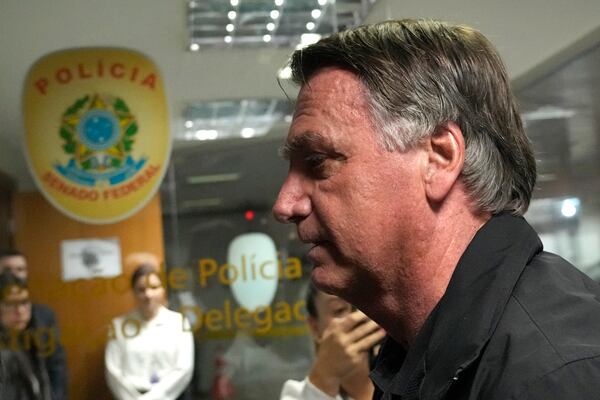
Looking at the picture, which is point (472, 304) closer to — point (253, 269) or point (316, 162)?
point (316, 162)

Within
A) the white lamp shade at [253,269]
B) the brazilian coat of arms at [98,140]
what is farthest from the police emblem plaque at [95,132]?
the white lamp shade at [253,269]

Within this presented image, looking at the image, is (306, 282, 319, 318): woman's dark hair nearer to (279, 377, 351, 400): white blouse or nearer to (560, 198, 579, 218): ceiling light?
(279, 377, 351, 400): white blouse

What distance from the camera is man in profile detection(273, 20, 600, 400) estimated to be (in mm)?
1206

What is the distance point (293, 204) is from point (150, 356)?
166 centimetres

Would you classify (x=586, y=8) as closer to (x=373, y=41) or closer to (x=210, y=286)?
(x=210, y=286)

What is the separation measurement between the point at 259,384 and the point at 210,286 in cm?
33

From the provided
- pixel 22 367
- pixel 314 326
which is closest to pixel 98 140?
pixel 22 367

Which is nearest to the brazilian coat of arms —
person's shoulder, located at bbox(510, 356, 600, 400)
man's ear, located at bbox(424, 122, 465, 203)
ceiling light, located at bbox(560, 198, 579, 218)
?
ceiling light, located at bbox(560, 198, 579, 218)

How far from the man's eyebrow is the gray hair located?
0.26 feet

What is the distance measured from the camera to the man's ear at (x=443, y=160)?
1.21 m

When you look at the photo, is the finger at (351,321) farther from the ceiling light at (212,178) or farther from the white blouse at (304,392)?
the ceiling light at (212,178)

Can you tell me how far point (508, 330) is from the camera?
1.00 metres

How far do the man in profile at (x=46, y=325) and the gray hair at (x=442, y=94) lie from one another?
5.57ft

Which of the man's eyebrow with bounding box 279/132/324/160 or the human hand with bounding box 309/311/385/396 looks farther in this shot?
the human hand with bounding box 309/311/385/396
